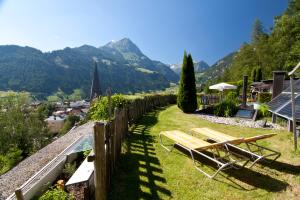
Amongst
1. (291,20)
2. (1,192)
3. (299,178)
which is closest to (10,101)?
(1,192)

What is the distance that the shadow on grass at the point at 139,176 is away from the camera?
4.66 meters

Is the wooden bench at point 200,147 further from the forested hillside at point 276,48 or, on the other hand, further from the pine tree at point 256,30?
the pine tree at point 256,30

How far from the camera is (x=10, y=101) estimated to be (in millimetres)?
33125

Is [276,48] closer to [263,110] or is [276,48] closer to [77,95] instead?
[263,110]

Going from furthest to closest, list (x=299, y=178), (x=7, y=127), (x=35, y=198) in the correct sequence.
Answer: (x=7, y=127) < (x=299, y=178) < (x=35, y=198)

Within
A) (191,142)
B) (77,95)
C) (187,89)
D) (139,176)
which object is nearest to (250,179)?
(191,142)

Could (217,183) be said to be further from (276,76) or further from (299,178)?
(276,76)

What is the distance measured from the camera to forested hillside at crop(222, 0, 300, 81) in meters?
33.1

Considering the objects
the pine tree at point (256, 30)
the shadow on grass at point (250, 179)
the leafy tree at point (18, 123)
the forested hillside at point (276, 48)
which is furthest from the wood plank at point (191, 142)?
the pine tree at point (256, 30)

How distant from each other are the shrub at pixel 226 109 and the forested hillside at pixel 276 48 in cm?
2108

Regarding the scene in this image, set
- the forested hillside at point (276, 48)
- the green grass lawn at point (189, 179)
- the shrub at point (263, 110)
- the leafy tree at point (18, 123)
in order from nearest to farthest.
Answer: the green grass lawn at point (189, 179), the shrub at point (263, 110), the leafy tree at point (18, 123), the forested hillside at point (276, 48)

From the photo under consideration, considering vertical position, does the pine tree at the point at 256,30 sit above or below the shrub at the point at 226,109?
above

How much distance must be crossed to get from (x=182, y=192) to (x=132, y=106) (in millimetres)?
7642

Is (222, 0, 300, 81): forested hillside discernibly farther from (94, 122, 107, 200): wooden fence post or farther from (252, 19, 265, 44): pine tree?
(94, 122, 107, 200): wooden fence post
